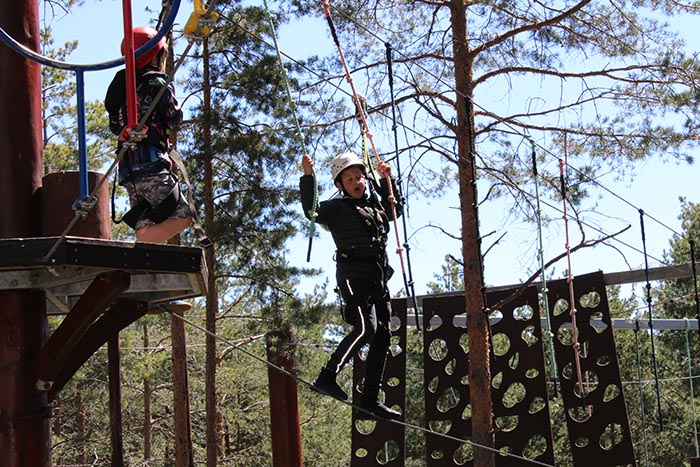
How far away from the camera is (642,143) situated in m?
11.2

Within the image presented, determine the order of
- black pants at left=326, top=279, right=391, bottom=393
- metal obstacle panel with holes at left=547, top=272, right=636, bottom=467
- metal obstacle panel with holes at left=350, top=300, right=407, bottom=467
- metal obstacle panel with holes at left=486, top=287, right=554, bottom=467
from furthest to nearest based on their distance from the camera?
1. metal obstacle panel with holes at left=350, top=300, right=407, bottom=467
2. metal obstacle panel with holes at left=486, top=287, right=554, bottom=467
3. metal obstacle panel with holes at left=547, top=272, right=636, bottom=467
4. black pants at left=326, top=279, right=391, bottom=393

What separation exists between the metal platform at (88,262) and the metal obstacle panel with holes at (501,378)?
23.0ft

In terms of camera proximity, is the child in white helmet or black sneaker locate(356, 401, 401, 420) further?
black sneaker locate(356, 401, 401, 420)

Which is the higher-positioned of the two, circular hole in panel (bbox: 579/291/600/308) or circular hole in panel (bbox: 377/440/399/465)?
circular hole in panel (bbox: 579/291/600/308)

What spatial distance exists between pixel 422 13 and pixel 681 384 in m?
18.7

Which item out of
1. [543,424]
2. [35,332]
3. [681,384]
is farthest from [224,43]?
[681,384]

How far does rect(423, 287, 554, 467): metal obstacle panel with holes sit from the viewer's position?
11.6 meters

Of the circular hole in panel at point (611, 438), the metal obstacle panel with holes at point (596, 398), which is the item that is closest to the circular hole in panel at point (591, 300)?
the circular hole in panel at point (611, 438)

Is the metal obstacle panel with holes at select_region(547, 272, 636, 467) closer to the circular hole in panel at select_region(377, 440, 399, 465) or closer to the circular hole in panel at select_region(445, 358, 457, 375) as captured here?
the circular hole in panel at select_region(445, 358, 457, 375)

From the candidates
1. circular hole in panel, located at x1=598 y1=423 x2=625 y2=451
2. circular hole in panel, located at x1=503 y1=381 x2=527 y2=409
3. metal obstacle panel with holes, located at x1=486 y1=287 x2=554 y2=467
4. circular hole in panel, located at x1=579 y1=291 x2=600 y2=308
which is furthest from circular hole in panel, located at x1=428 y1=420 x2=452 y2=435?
circular hole in panel, located at x1=503 y1=381 x2=527 y2=409

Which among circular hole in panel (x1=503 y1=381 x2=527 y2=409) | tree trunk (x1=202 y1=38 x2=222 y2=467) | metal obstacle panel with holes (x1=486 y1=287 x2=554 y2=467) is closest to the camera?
metal obstacle panel with holes (x1=486 y1=287 x2=554 y2=467)

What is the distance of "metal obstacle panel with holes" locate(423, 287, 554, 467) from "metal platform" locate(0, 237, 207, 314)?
700cm

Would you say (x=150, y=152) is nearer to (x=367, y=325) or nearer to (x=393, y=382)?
(x=367, y=325)

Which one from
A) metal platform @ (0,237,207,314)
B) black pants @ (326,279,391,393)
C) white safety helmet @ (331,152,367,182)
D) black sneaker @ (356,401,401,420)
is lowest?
black sneaker @ (356,401,401,420)
